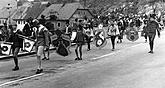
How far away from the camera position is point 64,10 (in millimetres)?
84062

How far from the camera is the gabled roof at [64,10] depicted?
8044 centimetres

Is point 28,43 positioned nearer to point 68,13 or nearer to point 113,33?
point 113,33

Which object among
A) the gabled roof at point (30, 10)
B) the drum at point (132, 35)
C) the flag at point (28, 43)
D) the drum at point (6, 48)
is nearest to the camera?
the drum at point (6, 48)

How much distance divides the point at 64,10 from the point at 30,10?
22706 millimetres

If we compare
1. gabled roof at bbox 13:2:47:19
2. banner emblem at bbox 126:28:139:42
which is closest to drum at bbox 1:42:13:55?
banner emblem at bbox 126:28:139:42

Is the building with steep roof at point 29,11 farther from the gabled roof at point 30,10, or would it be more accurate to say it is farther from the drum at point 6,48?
the drum at point 6,48

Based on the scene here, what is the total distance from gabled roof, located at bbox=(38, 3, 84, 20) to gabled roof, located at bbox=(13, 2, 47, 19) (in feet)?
21.5

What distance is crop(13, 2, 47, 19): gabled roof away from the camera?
9912 cm

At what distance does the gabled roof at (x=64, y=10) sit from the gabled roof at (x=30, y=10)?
21.5ft

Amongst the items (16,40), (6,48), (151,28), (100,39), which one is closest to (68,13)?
(100,39)

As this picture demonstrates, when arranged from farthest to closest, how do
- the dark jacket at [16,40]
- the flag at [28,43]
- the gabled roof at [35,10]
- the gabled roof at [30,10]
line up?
1. the gabled roof at [30,10]
2. the gabled roof at [35,10]
3. the flag at [28,43]
4. the dark jacket at [16,40]

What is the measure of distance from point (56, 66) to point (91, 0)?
68872 millimetres

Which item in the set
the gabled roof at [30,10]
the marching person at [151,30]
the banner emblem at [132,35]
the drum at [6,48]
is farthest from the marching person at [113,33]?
the gabled roof at [30,10]

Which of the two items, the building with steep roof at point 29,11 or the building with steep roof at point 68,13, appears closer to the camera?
the building with steep roof at point 68,13
